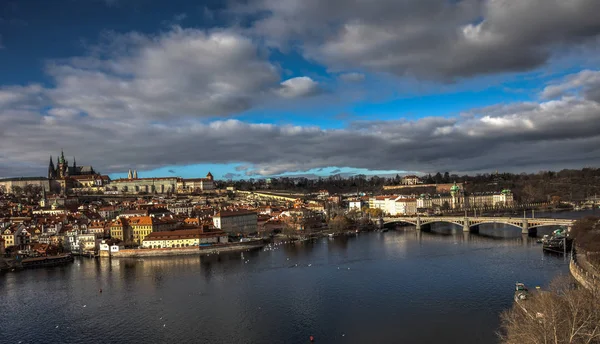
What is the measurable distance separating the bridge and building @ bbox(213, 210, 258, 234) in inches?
573

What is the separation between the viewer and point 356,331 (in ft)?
46.7

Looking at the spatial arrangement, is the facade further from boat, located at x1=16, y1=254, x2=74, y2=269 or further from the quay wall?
boat, located at x1=16, y1=254, x2=74, y2=269

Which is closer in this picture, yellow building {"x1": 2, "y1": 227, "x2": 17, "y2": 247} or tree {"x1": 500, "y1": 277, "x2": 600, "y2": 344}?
tree {"x1": 500, "y1": 277, "x2": 600, "y2": 344}

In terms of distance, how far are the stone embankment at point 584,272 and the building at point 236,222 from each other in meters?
25.0

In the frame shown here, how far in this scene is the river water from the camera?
14516 mm

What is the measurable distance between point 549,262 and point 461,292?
7823mm

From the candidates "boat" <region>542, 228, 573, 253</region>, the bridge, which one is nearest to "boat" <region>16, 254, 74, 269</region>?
"boat" <region>542, 228, 573, 253</region>

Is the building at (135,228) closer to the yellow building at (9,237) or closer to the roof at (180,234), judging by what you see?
the roof at (180,234)

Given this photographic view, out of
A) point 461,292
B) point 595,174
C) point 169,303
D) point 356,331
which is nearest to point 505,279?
point 461,292

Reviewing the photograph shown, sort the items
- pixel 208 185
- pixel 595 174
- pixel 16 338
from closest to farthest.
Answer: pixel 16 338 < pixel 208 185 < pixel 595 174

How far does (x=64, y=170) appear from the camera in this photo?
304 ft

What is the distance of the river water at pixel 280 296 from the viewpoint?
14.5 metres

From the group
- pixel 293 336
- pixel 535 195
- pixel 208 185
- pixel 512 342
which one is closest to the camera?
pixel 512 342

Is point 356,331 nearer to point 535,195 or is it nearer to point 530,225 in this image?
point 530,225
